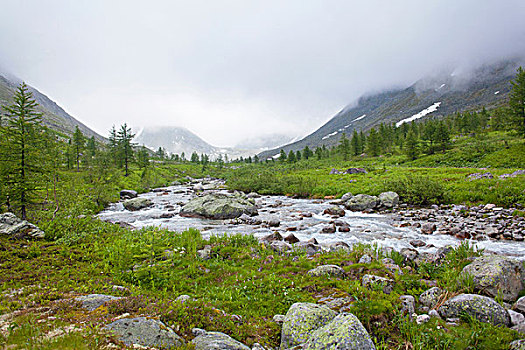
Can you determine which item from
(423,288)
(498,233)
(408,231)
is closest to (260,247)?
(423,288)

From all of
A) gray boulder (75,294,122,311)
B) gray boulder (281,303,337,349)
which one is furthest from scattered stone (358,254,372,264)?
gray boulder (75,294,122,311)

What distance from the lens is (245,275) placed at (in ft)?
25.6

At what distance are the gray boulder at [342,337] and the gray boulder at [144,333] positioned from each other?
2.33 meters

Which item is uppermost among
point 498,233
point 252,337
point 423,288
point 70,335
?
point 70,335

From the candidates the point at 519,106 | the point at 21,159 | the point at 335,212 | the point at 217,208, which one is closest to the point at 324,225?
the point at 335,212

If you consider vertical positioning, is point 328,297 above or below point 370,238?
above

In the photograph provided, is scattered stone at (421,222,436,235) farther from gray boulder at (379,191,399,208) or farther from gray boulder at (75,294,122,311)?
gray boulder at (75,294,122,311)

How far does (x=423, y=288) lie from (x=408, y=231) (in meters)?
9.82

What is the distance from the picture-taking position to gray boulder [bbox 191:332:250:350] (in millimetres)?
3738

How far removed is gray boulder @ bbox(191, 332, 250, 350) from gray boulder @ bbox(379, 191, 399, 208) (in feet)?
71.2

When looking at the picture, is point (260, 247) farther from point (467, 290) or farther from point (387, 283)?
point (467, 290)

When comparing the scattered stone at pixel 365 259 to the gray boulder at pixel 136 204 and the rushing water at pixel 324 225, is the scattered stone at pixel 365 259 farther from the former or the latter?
the gray boulder at pixel 136 204

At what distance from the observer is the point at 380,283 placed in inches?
253

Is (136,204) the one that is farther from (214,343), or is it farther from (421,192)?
(421,192)
